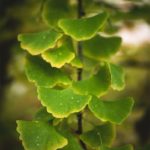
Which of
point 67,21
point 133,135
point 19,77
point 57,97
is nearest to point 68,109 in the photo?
point 57,97

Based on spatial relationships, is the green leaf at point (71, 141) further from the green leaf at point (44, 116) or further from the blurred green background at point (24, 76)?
the blurred green background at point (24, 76)

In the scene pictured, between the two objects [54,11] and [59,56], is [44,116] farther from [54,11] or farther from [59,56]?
[54,11]

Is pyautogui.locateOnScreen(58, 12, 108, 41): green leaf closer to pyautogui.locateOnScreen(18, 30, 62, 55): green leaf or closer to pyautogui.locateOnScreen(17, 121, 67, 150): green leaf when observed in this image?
pyautogui.locateOnScreen(18, 30, 62, 55): green leaf

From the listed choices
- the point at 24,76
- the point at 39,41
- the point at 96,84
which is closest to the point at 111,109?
the point at 96,84

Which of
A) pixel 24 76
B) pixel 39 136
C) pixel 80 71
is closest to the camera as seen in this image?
pixel 39 136

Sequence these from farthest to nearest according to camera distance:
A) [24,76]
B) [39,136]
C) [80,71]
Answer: [24,76], [80,71], [39,136]

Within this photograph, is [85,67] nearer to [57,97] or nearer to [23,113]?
[57,97]

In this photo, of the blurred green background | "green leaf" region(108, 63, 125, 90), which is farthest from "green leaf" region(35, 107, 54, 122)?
the blurred green background
